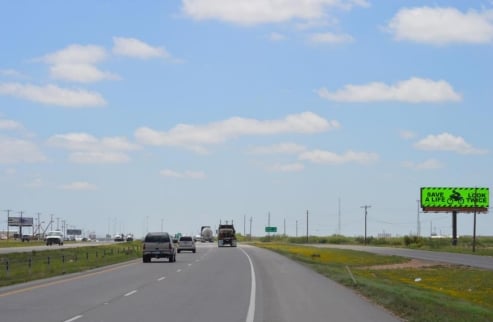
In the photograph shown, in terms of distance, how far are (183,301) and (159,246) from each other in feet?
106

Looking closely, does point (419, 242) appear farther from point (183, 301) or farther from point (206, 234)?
point (183, 301)

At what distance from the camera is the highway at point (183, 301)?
18484 mm

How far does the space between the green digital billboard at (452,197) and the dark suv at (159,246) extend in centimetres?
7627

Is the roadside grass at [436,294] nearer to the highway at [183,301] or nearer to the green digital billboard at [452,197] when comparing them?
the highway at [183,301]

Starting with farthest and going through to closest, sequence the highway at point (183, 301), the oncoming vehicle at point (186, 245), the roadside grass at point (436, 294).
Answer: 1. the oncoming vehicle at point (186, 245)
2. the roadside grass at point (436, 294)
3. the highway at point (183, 301)

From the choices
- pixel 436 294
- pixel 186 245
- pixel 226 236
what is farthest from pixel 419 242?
pixel 436 294

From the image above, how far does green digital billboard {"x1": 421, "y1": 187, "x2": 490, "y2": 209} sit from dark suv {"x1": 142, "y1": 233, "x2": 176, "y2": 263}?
76274 mm

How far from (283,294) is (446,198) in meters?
102

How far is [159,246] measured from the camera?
54.9m

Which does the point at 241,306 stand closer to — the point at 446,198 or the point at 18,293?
the point at 18,293

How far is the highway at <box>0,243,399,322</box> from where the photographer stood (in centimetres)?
1848

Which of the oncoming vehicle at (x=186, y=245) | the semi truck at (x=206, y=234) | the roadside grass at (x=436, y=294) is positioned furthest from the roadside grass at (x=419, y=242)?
the roadside grass at (x=436, y=294)

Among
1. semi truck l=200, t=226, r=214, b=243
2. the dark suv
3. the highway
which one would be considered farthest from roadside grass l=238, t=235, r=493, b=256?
the highway

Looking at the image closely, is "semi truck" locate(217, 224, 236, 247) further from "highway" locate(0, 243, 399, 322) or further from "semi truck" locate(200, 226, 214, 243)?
"highway" locate(0, 243, 399, 322)
